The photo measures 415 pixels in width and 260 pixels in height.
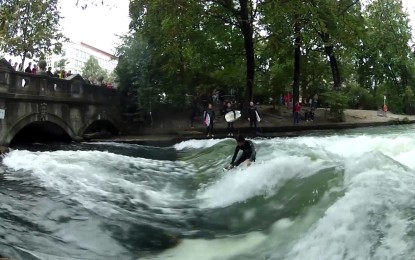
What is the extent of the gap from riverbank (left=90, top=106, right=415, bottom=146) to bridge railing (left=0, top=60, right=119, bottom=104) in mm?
2859

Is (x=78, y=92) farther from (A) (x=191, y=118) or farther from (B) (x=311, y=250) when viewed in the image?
(B) (x=311, y=250)

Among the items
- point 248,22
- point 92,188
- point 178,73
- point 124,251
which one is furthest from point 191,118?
point 124,251

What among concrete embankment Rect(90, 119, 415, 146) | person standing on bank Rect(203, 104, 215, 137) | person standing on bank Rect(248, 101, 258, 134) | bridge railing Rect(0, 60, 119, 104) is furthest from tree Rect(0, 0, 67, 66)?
person standing on bank Rect(248, 101, 258, 134)

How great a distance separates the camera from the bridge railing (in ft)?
68.5

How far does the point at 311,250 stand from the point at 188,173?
9215 mm

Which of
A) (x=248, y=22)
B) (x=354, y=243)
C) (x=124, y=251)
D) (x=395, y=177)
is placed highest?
(x=248, y=22)

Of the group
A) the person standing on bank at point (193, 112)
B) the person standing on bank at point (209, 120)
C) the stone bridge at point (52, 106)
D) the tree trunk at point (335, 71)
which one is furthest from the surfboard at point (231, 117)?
the tree trunk at point (335, 71)

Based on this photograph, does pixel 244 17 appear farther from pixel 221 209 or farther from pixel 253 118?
pixel 221 209

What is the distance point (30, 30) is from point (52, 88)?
4.06 meters

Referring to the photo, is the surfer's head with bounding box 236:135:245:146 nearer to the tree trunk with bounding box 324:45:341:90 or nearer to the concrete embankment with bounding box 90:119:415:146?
the concrete embankment with bounding box 90:119:415:146

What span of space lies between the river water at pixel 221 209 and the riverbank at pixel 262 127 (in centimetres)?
1084

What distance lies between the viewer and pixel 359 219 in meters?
6.88

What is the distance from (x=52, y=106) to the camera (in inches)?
958

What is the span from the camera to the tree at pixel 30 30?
328 inches
